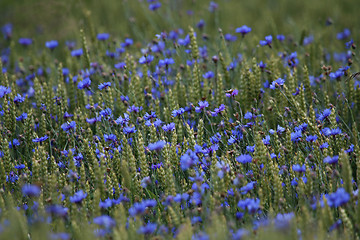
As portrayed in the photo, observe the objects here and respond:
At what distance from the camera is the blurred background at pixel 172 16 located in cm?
561

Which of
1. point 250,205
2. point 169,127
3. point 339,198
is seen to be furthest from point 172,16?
point 339,198

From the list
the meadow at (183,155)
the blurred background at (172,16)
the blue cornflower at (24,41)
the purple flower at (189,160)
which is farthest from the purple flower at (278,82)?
the blue cornflower at (24,41)

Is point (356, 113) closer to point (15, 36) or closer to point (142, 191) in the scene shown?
point (142, 191)

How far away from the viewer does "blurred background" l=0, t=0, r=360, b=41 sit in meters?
5.61

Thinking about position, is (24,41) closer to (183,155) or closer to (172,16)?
(172,16)

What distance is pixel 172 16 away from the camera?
610 centimetres

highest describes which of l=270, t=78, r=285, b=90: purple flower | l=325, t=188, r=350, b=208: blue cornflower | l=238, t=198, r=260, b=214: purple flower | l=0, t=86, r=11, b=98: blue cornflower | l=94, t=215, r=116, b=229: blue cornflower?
l=0, t=86, r=11, b=98: blue cornflower

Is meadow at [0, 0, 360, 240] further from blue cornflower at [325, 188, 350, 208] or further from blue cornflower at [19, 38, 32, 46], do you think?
blue cornflower at [19, 38, 32, 46]

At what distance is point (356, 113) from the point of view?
10.5 ft

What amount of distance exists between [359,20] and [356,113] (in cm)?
309

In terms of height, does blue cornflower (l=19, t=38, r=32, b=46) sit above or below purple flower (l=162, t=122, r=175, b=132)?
above

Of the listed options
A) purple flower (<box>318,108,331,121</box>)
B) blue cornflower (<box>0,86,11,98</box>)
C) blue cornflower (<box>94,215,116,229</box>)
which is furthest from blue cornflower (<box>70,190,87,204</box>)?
purple flower (<box>318,108,331,121</box>)

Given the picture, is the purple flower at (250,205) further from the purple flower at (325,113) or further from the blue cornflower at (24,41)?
the blue cornflower at (24,41)

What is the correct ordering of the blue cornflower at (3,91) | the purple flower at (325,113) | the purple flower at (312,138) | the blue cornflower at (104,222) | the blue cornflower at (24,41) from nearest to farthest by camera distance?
the blue cornflower at (104,222), the purple flower at (312,138), the purple flower at (325,113), the blue cornflower at (3,91), the blue cornflower at (24,41)
